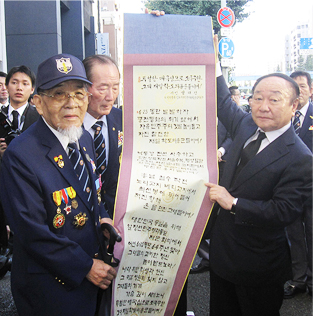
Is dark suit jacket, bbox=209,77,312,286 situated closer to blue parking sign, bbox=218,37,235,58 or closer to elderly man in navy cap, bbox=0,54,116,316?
elderly man in navy cap, bbox=0,54,116,316

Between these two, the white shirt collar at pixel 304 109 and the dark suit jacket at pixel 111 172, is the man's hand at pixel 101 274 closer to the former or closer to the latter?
the dark suit jacket at pixel 111 172

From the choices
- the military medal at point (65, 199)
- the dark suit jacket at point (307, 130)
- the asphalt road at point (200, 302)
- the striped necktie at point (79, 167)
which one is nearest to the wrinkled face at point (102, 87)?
the striped necktie at point (79, 167)

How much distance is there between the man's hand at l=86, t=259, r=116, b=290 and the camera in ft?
4.92

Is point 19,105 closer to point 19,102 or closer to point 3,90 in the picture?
point 19,102

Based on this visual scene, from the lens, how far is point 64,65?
5.07ft

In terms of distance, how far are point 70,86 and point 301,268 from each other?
282cm

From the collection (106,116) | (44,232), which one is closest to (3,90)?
(106,116)

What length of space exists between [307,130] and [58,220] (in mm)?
2952

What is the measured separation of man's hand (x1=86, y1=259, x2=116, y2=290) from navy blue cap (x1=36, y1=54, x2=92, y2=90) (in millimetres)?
892

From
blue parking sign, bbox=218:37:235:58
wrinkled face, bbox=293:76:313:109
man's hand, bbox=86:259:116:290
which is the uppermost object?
blue parking sign, bbox=218:37:235:58

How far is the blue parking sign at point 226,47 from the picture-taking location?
356 inches

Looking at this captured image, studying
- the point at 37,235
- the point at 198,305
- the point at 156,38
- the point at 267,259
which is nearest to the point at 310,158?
the point at 267,259

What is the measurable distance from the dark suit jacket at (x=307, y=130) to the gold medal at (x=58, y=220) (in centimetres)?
285

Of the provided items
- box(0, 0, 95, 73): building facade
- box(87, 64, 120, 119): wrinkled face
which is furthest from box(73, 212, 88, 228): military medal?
box(0, 0, 95, 73): building facade
